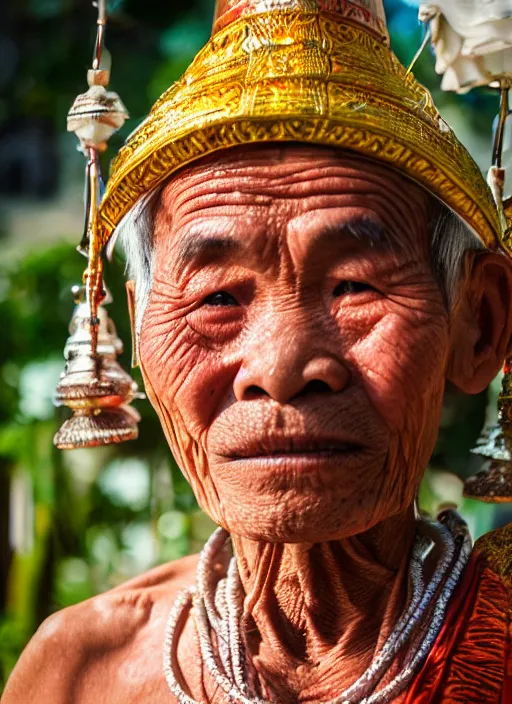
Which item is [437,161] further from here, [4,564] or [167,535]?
[4,564]

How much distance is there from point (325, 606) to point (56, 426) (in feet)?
12.4

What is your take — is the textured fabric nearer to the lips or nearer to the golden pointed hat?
the lips

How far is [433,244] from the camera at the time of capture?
7.47 ft

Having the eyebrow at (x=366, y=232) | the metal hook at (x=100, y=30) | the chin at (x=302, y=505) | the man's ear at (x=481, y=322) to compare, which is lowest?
the chin at (x=302, y=505)

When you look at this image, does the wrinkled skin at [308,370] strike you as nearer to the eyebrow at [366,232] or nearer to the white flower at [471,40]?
the eyebrow at [366,232]

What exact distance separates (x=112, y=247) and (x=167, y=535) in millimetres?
3335

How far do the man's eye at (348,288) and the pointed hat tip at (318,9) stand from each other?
617mm

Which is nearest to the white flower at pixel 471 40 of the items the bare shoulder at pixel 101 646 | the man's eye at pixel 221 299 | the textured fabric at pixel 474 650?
the man's eye at pixel 221 299

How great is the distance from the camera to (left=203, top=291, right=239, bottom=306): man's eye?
85.6 inches

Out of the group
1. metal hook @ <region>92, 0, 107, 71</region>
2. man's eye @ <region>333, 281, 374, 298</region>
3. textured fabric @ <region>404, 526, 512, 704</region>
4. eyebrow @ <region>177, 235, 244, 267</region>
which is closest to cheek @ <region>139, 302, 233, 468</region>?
eyebrow @ <region>177, 235, 244, 267</region>

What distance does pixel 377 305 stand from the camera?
7.05 feet

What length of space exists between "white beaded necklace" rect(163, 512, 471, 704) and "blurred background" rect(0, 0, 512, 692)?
2806mm

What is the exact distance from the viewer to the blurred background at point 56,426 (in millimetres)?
5543

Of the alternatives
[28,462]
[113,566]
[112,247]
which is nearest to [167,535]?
[113,566]
